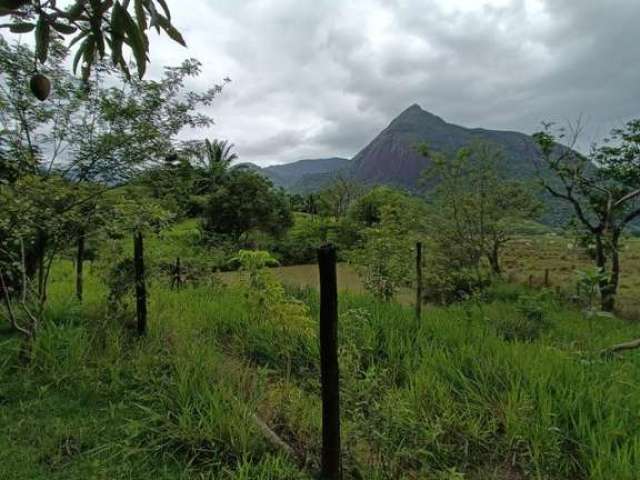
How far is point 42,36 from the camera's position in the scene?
3.01 ft

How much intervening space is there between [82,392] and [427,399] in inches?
99.1

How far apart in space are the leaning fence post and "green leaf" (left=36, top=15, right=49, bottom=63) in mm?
1356

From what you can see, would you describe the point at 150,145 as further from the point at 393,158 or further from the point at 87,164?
the point at 393,158

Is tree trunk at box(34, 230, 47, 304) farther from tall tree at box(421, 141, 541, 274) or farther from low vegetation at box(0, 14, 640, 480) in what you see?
tall tree at box(421, 141, 541, 274)

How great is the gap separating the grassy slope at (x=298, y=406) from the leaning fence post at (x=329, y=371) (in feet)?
0.62

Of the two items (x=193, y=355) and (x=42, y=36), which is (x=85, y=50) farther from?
(x=193, y=355)

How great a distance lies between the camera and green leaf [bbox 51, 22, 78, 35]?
3.11ft

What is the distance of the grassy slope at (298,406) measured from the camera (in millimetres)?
2113

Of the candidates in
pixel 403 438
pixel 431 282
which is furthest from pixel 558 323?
pixel 403 438

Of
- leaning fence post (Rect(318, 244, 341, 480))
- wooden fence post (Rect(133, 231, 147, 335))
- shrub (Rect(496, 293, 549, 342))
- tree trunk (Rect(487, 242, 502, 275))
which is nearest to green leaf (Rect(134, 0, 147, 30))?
leaning fence post (Rect(318, 244, 341, 480))

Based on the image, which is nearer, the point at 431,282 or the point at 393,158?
the point at 431,282

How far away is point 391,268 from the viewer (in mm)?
6957

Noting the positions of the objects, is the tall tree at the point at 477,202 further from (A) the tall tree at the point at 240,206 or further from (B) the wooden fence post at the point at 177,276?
(A) the tall tree at the point at 240,206

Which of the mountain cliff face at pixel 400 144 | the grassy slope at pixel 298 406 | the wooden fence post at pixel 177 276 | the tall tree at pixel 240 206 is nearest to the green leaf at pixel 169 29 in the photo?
the grassy slope at pixel 298 406
